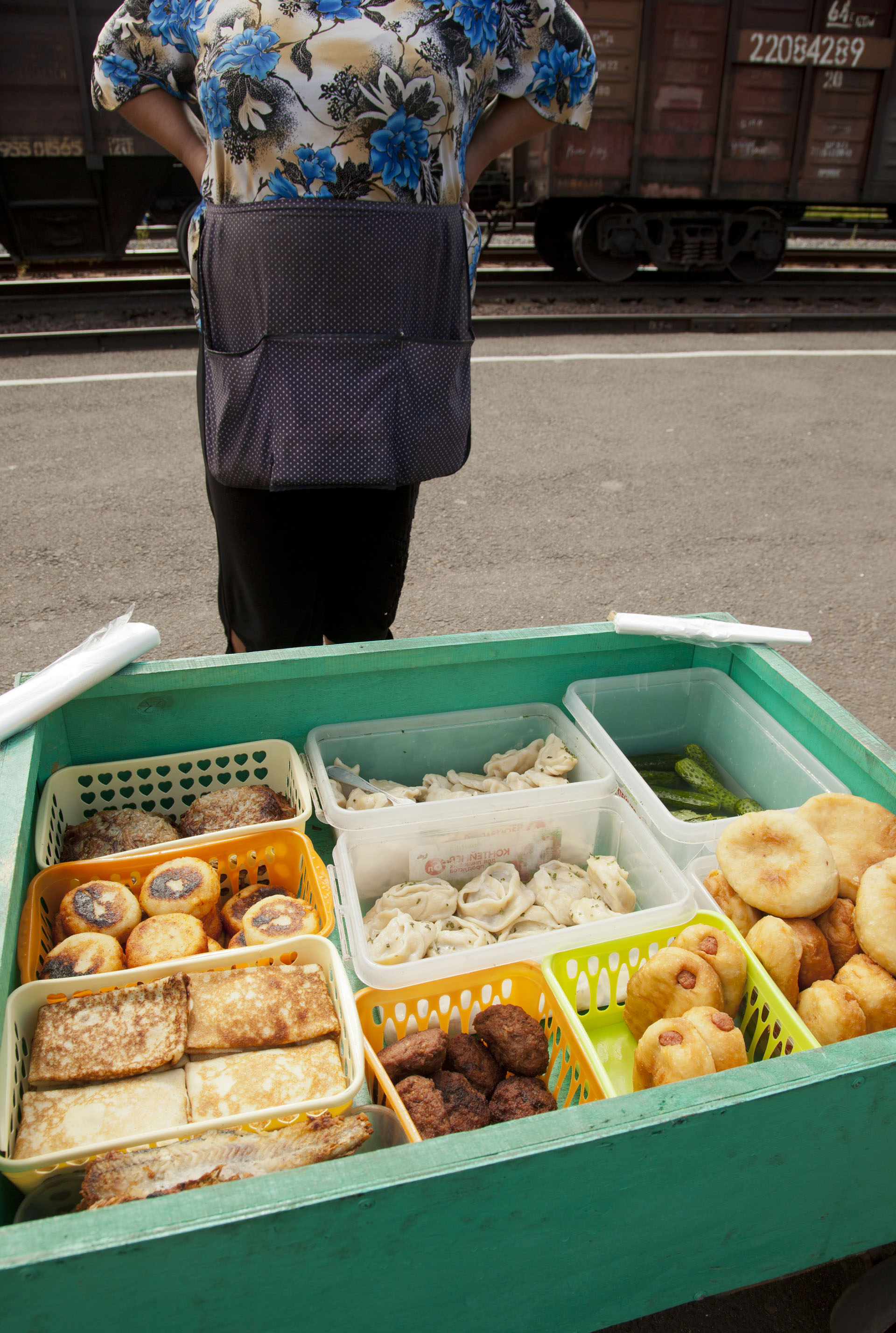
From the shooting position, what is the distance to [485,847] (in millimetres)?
2277

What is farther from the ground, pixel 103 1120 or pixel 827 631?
pixel 103 1120

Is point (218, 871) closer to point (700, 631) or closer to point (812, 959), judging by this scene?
point (812, 959)

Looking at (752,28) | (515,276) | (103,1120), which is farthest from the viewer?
(515,276)

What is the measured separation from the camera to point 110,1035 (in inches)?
61.4

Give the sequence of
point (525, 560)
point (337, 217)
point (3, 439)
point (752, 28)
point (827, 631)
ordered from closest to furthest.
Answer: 1. point (337, 217)
2. point (827, 631)
3. point (525, 560)
4. point (3, 439)
5. point (752, 28)

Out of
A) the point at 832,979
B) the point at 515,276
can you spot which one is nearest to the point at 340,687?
the point at 832,979

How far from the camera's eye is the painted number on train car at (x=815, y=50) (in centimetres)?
1088

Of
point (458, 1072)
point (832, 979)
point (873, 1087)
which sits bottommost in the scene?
point (458, 1072)

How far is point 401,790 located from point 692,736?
0.97 metres

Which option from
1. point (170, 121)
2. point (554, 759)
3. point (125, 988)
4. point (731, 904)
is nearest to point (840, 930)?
point (731, 904)

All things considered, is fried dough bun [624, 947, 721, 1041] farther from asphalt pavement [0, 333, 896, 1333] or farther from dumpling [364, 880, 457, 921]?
asphalt pavement [0, 333, 896, 1333]

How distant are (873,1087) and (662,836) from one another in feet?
2.92

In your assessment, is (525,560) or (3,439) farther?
(3,439)

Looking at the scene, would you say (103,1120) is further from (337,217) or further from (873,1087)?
(337,217)
